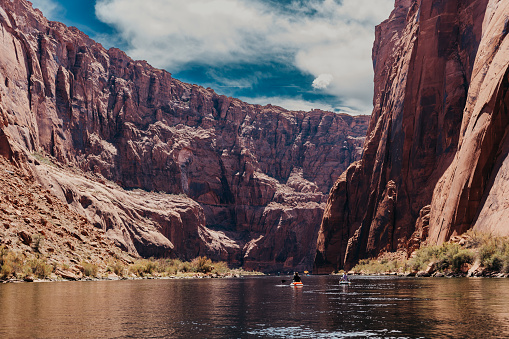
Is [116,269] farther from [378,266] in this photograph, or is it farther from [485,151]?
[485,151]

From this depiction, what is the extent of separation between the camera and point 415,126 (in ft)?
344

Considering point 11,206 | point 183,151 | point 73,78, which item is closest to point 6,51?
point 73,78

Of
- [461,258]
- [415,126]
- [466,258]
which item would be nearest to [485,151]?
[466,258]

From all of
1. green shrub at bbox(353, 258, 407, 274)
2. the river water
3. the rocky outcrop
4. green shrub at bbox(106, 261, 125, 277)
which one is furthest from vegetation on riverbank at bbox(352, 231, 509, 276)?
the rocky outcrop

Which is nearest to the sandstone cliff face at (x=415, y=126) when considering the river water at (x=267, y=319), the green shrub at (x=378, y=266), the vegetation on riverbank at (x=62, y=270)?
the green shrub at (x=378, y=266)

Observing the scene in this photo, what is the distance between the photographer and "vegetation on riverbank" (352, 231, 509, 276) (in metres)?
49.8

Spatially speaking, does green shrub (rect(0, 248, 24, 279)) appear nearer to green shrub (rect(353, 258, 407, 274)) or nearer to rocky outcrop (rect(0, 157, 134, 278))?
rocky outcrop (rect(0, 157, 134, 278))

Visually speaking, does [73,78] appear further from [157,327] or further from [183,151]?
[157,327]

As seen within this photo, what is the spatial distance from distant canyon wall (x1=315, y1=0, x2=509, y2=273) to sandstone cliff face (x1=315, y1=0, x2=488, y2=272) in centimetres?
22

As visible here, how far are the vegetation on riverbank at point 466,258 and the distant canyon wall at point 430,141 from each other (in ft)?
10.4

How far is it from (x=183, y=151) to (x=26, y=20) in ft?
251

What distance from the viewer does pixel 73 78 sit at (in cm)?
15912

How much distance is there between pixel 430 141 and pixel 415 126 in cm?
571

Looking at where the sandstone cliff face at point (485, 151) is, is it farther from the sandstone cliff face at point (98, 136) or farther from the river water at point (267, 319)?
the sandstone cliff face at point (98, 136)
